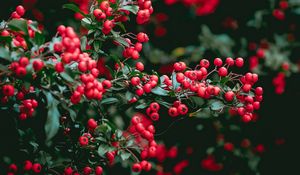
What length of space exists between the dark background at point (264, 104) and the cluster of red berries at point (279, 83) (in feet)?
0.16

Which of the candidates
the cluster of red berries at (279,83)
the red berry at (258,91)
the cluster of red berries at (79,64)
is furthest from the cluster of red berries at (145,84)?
the cluster of red berries at (279,83)

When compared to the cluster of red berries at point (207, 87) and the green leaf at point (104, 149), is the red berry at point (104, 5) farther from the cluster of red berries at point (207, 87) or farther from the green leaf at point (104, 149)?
→ the green leaf at point (104, 149)

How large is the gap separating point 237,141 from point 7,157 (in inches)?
97.7

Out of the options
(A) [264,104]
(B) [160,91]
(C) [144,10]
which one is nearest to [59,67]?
(B) [160,91]

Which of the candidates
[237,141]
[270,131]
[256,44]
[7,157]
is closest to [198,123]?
[237,141]

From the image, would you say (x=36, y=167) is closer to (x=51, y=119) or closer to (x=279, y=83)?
(x=51, y=119)

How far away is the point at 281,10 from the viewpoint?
14.2 ft

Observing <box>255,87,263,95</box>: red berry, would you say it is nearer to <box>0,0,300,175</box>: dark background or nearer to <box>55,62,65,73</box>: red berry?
<box>55,62,65,73</box>: red berry

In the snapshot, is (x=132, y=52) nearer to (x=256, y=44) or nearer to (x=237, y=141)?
(x=237, y=141)

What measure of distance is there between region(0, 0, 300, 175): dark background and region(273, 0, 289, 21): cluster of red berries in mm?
92

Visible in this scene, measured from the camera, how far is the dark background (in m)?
3.98

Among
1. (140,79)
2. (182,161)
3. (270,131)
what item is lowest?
(182,161)

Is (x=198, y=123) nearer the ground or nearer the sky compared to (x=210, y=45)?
nearer the ground

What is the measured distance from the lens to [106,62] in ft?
13.2
